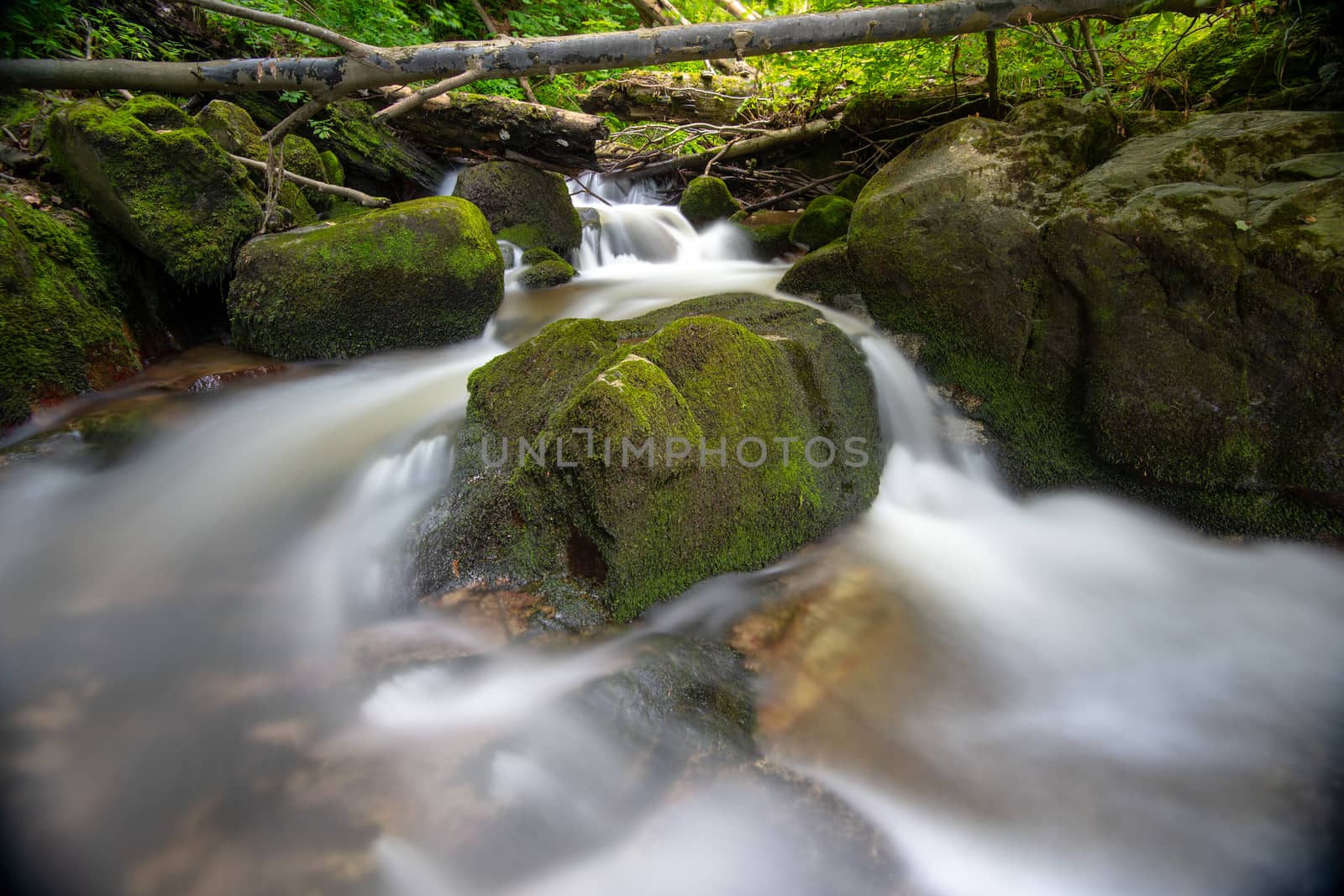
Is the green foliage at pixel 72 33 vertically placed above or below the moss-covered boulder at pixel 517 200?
above

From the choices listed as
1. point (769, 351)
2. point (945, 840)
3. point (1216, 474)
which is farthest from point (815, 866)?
point (1216, 474)

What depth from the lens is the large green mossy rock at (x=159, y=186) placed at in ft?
13.6

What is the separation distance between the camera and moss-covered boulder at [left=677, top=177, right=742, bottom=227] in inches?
327

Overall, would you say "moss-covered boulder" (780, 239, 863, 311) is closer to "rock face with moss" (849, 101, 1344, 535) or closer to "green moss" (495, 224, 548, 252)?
"rock face with moss" (849, 101, 1344, 535)

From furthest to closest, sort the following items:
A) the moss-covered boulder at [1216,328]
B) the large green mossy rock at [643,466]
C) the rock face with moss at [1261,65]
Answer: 1. the rock face with moss at [1261,65]
2. the moss-covered boulder at [1216,328]
3. the large green mossy rock at [643,466]

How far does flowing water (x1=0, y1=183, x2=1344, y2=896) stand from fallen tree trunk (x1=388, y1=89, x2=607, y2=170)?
4826 millimetres

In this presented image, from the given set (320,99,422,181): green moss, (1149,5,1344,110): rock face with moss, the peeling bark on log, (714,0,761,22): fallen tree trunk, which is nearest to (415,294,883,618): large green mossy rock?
(1149,5,1344,110): rock face with moss

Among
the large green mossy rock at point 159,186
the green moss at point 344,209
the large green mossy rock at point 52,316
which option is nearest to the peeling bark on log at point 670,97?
the green moss at point 344,209

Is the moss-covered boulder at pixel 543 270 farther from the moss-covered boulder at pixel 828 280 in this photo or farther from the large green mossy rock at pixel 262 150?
the moss-covered boulder at pixel 828 280

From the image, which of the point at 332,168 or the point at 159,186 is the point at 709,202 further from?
the point at 159,186

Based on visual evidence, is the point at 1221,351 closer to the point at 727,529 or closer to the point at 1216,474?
the point at 1216,474

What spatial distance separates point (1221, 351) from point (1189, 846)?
2333 millimetres

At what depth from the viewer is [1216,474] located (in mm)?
2984

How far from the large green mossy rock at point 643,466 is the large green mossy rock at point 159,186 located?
2997 mm
